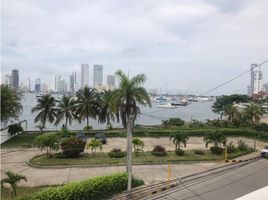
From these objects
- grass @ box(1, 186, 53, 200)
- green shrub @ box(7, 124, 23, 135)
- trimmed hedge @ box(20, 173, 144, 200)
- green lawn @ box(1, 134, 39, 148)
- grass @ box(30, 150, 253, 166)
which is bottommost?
grass @ box(1, 186, 53, 200)

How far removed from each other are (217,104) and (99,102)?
52231mm

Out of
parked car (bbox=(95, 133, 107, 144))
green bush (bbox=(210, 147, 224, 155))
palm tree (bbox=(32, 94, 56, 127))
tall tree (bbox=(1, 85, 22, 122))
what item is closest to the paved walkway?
green bush (bbox=(210, 147, 224, 155))

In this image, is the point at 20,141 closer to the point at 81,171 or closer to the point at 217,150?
the point at 81,171

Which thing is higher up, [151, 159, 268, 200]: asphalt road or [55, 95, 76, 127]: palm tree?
[55, 95, 76, 127]: palm tree

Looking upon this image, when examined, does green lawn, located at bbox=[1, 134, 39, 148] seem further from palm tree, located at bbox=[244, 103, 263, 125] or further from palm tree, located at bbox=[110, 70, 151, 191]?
palm tree, located at bbox=[244, 103, 263, 125]

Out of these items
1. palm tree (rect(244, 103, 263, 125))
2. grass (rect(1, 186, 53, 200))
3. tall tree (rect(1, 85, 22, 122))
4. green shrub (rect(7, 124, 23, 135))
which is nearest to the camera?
grass (rect(1, 186, 53, 200))

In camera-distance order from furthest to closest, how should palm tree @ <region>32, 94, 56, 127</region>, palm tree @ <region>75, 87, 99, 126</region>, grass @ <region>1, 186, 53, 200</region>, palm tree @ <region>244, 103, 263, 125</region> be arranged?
palm tree @ <region>244, 103, 263, 125</region> → palm tree @ <region>75, 87, 99, 126</region> → palm tree @ <region>32, 94, 56, 127</region> → grass @ <region>1, 186, 53, 200</region>

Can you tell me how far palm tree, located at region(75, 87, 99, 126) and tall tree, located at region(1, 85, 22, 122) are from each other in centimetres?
818

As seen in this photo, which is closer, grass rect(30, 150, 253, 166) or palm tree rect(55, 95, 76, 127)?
grass rect(30, 150, 253, 166)

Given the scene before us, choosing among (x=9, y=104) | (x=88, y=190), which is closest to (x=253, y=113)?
(x=9, y=104)

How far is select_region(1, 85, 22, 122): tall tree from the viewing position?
39.8m

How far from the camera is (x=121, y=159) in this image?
97.8ft

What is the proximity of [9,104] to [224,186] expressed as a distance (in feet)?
93.2

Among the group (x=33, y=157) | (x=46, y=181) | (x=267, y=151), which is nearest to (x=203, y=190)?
(x=46, y=181)
